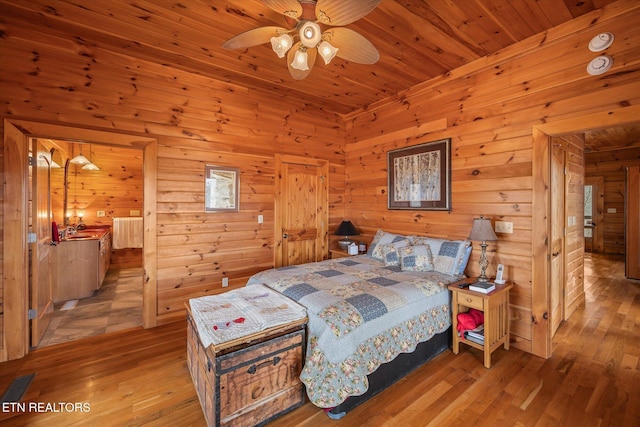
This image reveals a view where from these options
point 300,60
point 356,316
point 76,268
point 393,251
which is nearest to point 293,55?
point 300,60

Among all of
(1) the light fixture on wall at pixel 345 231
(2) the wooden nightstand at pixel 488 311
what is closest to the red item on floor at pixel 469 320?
(2) the wooden nightstand at pixel 488 311

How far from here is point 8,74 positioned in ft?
8.28

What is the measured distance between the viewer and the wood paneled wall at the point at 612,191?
277 inches

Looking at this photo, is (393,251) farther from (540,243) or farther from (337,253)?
(540,243)

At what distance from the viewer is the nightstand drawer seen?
2410 mm

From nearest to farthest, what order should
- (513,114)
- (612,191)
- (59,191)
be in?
(513,114), (59,191), (612,191)

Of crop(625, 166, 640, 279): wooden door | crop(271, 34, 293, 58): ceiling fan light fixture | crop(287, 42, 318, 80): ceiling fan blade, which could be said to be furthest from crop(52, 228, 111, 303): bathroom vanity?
crop(625, 166, 640, 279): wooden door

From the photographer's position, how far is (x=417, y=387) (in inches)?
84.4

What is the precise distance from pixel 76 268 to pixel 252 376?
4045 mm

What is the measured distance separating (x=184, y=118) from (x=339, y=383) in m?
3.24

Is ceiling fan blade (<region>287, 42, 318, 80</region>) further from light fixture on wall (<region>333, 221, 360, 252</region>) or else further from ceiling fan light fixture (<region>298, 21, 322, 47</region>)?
light fixture on wall (<region>333, 221, 360, 252</region>)

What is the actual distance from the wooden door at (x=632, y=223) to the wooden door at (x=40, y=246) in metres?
8.67

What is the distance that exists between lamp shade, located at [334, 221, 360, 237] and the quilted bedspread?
50.3 inches

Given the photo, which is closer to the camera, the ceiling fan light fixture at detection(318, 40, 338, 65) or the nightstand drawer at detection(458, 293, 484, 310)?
the ceiling fan light fixture at detection(318, 40, 338, 65)
